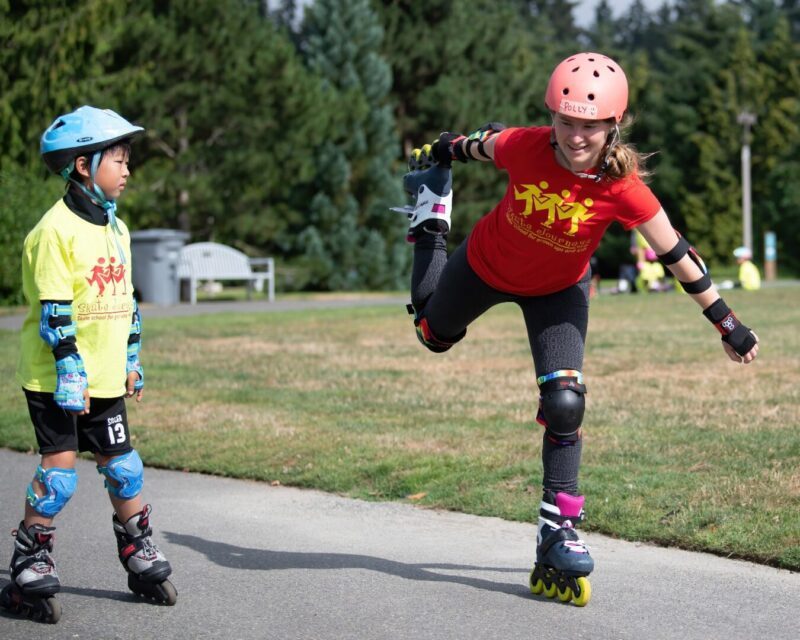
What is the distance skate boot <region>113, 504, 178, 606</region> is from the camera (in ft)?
15.6

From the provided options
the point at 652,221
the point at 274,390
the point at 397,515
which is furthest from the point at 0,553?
the point at 274,390

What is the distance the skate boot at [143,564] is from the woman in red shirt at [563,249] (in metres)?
1.46

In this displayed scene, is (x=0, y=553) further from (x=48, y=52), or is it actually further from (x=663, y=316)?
(x=48, y=52)

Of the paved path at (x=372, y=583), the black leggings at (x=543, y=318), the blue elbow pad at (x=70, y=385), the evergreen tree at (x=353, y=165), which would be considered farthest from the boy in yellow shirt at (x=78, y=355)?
the evergreen tree at (x=353, y=165)

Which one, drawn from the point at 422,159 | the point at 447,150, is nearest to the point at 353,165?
the point at 422,159

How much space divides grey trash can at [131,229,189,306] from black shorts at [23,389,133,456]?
794 inches

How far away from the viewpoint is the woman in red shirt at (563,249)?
4680 mm

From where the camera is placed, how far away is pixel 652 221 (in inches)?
191

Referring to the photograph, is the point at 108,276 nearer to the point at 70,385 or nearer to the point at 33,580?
the point at 70,385

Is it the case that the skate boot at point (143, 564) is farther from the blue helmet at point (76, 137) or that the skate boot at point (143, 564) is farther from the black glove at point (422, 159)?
the black glove at point (422, 159)

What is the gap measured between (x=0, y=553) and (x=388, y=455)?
8.89ft

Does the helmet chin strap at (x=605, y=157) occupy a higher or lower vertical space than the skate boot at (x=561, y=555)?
higher

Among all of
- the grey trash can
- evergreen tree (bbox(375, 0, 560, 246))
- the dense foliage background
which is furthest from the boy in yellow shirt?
evergreen tree (bbox(375, 0, 560, 246))

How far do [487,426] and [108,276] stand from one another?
4.24 metres
